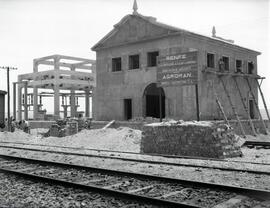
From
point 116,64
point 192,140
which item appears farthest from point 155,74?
point 192,140

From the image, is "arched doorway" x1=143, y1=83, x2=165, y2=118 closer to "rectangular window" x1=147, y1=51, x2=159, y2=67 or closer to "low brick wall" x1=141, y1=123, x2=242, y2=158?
"rectangular window" x1=147, y1=51, x2=159, y2=67

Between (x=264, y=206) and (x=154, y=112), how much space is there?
77.2 feet

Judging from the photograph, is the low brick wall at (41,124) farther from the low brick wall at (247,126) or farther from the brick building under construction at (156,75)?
the low brick wall at (247,126)

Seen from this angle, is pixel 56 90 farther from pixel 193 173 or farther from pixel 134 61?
pixel 193 173

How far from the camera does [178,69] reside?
17891 mm

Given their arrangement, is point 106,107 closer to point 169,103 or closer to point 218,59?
point 169,103

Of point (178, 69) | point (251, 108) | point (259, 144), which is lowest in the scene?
point (259, 144)

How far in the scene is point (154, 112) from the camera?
2955 cm

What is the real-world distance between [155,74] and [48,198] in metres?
18.9

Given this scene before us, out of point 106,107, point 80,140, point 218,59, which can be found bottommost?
point 80,140

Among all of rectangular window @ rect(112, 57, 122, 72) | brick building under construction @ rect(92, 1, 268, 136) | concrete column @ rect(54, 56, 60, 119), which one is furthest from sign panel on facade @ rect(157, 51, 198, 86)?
concrete column @ rect(54, 56, 60, 119)

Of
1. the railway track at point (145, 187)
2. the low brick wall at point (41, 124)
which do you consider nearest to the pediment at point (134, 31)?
the low brick wall at point (41, 124)

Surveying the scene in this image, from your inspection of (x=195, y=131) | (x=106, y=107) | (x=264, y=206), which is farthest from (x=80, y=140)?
(x=264, y=206)

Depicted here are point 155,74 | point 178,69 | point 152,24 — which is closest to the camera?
point 178,69
